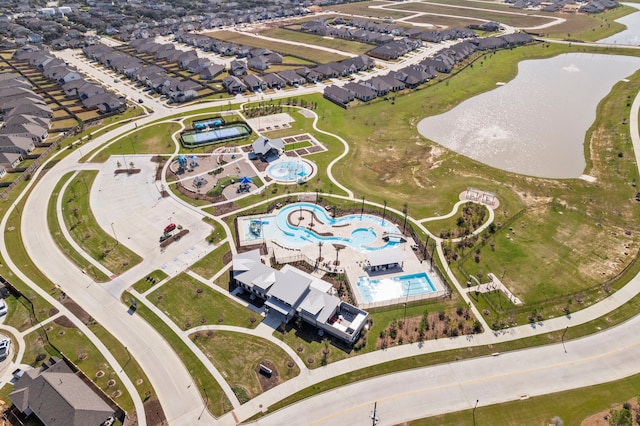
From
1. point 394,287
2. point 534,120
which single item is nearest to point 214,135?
point 394,287

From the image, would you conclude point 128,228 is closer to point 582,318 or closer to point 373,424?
point 373,424

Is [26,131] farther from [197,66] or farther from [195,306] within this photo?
[195,306]

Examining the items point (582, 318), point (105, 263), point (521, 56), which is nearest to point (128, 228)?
point (105, 263)

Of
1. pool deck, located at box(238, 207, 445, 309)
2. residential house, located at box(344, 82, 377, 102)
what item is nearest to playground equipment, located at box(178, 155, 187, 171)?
pool deck, located at box(238, 207, 445, 309)

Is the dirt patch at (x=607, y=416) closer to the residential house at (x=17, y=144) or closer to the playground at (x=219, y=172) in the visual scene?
the playground at (x=219, y=172)

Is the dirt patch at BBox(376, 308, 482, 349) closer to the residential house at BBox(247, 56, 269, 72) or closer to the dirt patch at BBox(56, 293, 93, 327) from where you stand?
the dirt patch at BBox(56, 293, 93, 327)
